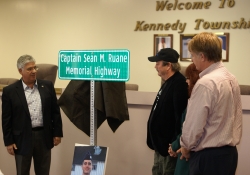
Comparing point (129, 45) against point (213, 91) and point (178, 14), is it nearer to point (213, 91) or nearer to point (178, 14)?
point (178, 14)

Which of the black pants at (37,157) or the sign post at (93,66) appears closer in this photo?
the sign post at (93,66)

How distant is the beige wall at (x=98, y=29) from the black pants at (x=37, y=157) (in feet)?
11.3

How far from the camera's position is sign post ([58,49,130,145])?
7.46 ft

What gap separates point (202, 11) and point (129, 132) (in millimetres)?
3127

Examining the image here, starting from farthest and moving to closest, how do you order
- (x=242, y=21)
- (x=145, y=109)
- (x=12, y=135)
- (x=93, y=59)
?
1. (x=242, y=21)
2. (x=145, y=109)
3. (x=12, y=135)
4. (x=93, y=59)

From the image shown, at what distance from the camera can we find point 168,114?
103 inches

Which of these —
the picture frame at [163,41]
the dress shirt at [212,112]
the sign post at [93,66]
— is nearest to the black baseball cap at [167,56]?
the sign post at [93,66]

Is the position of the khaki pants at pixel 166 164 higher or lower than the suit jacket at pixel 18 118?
lower

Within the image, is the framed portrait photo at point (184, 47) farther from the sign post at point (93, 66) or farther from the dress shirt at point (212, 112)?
the dress shirt at point (212, 112)

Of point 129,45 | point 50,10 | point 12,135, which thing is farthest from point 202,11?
point 12,135

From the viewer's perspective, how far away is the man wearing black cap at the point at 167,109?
2564 mm

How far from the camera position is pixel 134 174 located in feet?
11.8

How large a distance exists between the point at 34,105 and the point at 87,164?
1088 millimetres

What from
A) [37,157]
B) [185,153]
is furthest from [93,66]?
[37,157]
